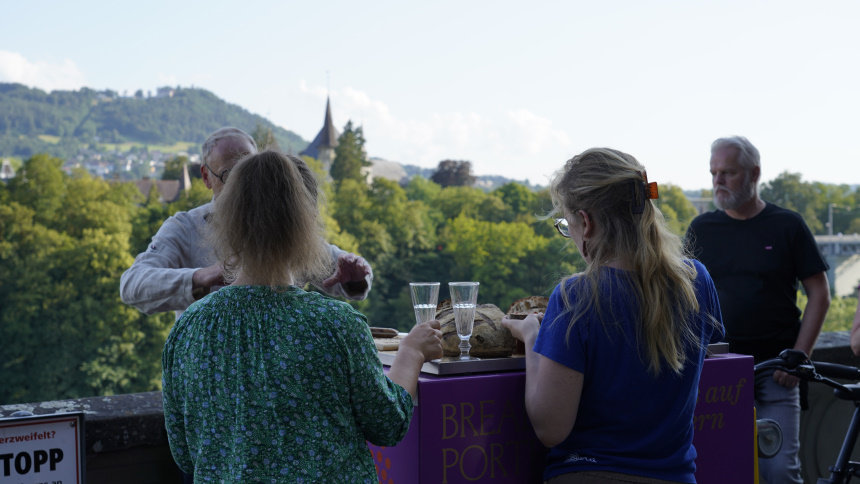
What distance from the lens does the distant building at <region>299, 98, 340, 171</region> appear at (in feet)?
319

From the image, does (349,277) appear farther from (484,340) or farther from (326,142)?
(326,142)

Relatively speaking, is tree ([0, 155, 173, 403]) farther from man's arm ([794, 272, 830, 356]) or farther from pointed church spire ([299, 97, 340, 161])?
Answer: pointed church spire ([299, 97, 340, 161])

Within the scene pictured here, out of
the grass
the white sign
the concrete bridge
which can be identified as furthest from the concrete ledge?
the grass

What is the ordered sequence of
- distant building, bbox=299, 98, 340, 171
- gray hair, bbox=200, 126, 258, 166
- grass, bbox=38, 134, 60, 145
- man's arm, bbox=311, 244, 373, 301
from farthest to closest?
grass, bbox=38, 134, 60, 145
distant building, bbox=299, 98, 340, 171
gray hair, bbox=200, 126, 258, 166
man's arm, bbox=311, 244, 373, 301

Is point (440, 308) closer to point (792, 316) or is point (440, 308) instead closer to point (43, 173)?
point (792, 316)

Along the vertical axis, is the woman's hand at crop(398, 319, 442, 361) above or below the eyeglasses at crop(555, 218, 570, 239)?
below

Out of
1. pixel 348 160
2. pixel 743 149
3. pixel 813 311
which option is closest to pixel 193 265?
pixel 743 149

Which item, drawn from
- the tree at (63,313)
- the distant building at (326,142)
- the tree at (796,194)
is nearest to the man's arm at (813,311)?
the tree at (63,313)

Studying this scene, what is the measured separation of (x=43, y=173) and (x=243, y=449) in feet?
163

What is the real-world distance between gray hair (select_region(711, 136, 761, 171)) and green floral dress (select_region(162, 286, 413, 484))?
2872 millimetres

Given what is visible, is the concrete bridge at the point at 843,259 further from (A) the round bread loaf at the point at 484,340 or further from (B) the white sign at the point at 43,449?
(B) the white sign at the point at 43,449

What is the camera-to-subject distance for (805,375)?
2850 millimetres

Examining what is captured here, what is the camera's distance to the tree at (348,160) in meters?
76.9

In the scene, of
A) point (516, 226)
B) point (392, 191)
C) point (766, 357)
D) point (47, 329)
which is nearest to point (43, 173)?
point (47, 329)
